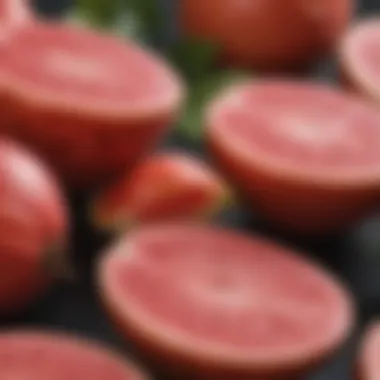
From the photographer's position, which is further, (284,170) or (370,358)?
(284,170)

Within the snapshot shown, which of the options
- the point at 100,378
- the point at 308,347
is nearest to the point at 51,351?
the point at 100,378

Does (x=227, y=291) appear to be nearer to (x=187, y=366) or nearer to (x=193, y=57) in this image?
(x=187, y=366)

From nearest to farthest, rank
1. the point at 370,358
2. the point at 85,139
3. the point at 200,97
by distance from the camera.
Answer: the point at 370,358
the point at 85,139
the point at 200,97

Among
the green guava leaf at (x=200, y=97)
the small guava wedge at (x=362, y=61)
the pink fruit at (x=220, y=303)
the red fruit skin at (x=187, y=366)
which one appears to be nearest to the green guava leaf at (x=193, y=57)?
the green guava leaf at (x=200, y=97)

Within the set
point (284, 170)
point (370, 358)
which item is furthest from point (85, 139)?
point (370, 358)

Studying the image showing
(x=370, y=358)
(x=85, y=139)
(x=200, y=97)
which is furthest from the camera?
(x=200, y=97)

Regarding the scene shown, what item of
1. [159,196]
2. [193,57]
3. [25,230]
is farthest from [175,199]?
[193,57]

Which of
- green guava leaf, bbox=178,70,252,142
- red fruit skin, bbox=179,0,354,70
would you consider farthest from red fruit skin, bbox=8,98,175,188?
red fruit skin, bbox=179,0,354,70

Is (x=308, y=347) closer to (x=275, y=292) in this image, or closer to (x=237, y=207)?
(x=275, y=292)
